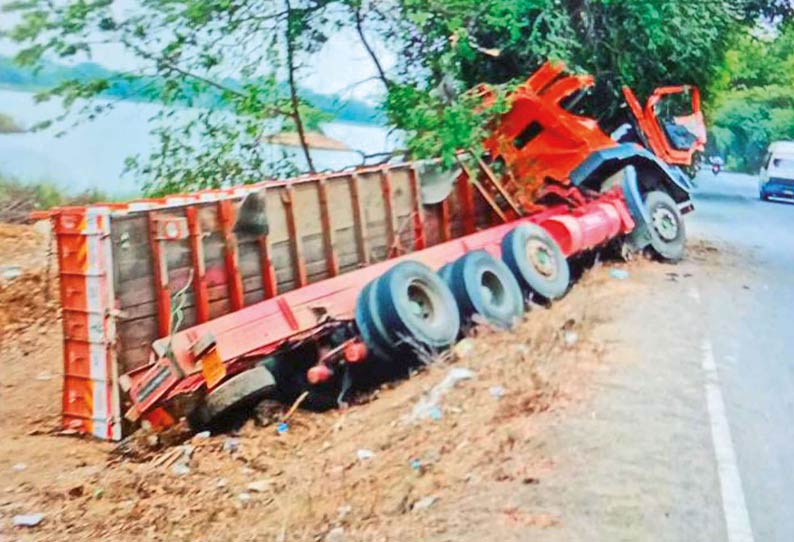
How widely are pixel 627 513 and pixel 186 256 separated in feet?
11.9

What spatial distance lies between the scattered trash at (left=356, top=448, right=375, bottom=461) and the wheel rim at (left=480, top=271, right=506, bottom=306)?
236 cm

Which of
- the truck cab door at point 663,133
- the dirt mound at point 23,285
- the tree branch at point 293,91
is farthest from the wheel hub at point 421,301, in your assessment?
the truck cab door at point 663,133

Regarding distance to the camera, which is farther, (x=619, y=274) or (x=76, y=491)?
(x=619, y=274)

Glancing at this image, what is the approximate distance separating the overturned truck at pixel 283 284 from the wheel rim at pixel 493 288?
0.7 inches

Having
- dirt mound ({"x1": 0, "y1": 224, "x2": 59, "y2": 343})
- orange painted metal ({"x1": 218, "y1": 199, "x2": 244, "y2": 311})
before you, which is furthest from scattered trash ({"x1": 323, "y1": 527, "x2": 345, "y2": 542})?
dirt mound ({"x1": 0, "y1": 224, "x2": 59, "y2": 343})

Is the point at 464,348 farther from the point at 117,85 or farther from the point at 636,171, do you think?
the point at 117,85

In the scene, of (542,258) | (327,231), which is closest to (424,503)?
(327,231)

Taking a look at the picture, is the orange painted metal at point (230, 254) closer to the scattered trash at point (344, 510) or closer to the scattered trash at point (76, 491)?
the scattered trash at point (76, 491)

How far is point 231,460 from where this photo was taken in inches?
209

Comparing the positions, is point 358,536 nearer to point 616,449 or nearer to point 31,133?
point 616,449

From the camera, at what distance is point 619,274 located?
880cm

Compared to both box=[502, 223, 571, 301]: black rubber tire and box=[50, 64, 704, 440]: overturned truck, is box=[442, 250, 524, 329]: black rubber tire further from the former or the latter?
box=[502, 223, 571, 301]: black rubber tire

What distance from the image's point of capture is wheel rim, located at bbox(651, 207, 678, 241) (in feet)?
32.2

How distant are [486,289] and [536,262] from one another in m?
0.99
